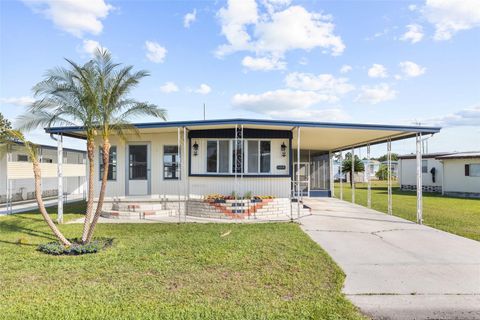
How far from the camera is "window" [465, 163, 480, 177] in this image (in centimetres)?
1984

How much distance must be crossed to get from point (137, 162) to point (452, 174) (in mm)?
21444

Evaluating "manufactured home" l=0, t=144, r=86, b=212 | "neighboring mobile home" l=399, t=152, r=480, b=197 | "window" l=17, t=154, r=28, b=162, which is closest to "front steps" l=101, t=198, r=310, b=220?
"manufactured home" l=0, t=144, r=86, b=212

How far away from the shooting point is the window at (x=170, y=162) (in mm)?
11898

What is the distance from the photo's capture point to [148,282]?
4.46 metres

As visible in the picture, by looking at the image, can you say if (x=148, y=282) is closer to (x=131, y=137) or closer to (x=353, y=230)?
(x=353, y=230)

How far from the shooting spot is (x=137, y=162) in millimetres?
12031

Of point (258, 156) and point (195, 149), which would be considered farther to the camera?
point (195, 149)

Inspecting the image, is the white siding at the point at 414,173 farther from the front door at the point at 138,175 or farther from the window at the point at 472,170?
the front door at the point at 138,175

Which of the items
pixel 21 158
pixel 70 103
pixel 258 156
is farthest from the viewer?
pixel 21 158

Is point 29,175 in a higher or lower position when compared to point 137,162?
lower

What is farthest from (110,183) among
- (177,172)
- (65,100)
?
(65,100)

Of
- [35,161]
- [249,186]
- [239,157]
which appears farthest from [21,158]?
[249,186]

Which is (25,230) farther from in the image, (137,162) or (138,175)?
(137,162)

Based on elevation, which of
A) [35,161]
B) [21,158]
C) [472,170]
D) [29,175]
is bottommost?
[29,175]
